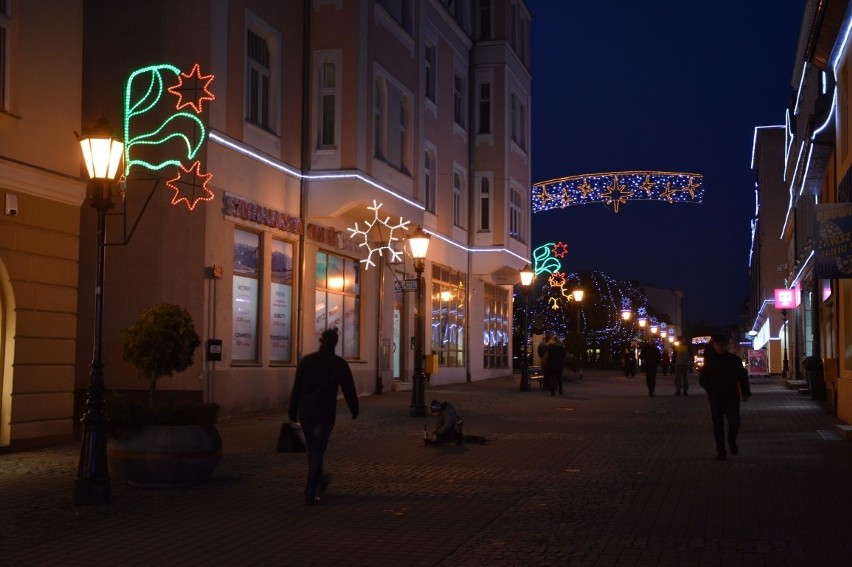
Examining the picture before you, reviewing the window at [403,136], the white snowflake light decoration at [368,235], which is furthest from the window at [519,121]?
the white snowflake light decoration at [368,235]

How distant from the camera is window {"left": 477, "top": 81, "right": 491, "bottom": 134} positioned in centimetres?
3909

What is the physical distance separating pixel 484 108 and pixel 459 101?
1384 millimetres

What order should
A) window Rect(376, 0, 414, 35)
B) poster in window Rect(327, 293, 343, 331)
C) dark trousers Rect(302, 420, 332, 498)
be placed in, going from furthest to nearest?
window Rect(376, 0, 414, 35), poster in window Rect(327, 293, 343, 331), dark trousers Rect(302, 420, 332, 498)

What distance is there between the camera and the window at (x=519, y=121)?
134 ft

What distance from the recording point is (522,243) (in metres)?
42.3

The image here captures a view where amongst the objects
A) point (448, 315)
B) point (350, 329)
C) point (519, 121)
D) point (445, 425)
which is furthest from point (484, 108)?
point (445, 425)

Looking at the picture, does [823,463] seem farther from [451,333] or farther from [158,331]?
[451,333]

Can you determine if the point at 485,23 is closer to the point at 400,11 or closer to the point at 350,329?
the point at 400,11

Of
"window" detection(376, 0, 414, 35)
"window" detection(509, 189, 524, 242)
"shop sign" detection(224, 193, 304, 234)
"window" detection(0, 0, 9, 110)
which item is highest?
"window" detection(376, 0, 414, 35)

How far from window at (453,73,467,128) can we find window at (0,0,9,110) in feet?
75.9

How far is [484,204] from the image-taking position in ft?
129

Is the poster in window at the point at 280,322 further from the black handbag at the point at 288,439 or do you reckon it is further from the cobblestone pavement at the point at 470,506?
the black handbag at the point at 288,439

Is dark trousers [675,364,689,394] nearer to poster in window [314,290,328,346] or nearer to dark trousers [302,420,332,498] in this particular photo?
poster in window [314,290,328,346]

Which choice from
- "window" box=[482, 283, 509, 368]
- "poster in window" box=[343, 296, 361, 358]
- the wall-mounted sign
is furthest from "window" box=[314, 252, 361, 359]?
the wall-mounted sign
